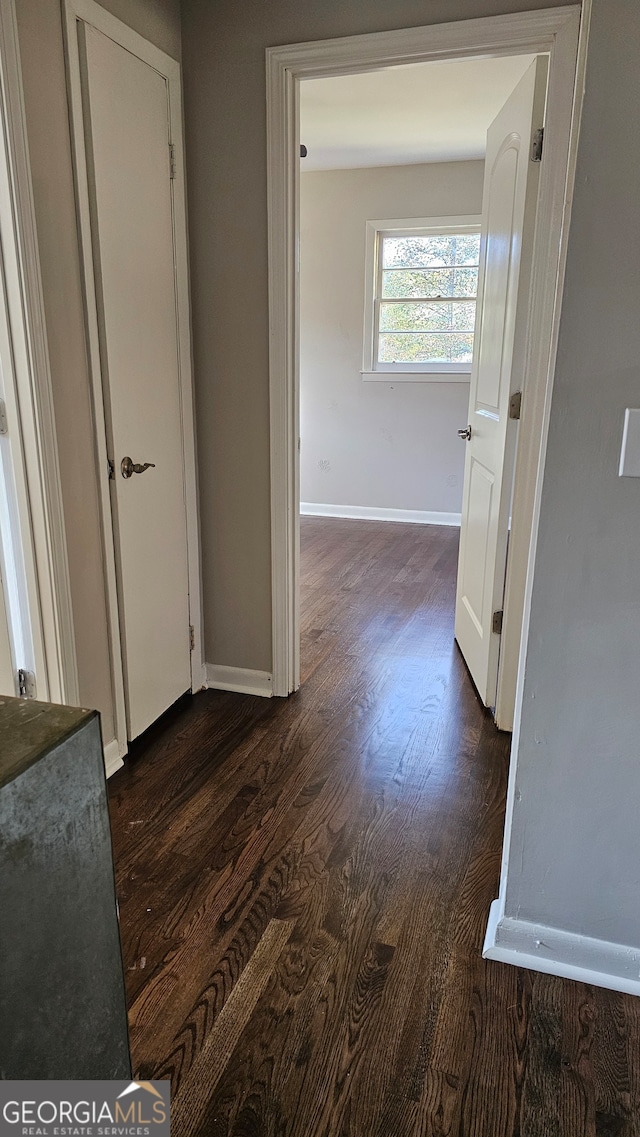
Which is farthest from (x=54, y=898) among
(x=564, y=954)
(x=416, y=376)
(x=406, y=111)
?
(x=416, y=376)

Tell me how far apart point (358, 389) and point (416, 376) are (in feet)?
1.54

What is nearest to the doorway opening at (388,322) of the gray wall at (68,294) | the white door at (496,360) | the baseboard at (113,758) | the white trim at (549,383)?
the white door at (496,360)

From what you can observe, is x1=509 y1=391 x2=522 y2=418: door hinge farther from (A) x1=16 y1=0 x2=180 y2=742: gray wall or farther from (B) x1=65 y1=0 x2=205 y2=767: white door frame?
(A) x1=16 y1=0 x2=180 y2=742: gray wall

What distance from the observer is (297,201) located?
2.42m

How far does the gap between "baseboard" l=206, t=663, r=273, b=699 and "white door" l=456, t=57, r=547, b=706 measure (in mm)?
836

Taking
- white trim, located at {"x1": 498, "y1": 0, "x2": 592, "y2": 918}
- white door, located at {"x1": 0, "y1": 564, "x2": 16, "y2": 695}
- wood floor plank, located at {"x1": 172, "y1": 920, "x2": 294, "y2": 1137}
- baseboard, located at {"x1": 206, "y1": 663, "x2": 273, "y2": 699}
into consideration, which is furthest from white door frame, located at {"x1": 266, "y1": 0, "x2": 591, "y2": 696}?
wood floor plank, located at {"x1": 172, "y1": 920, "x2": 294, "y2": 1137}

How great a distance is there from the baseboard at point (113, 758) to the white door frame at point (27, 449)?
0.94 ft

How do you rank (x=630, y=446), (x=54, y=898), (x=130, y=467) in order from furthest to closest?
(x=130, y=467) < (x=630, y=446) < (x=54, y=898)

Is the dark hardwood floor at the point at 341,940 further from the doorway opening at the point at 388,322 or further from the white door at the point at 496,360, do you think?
the doorway opening at the point at 388,322

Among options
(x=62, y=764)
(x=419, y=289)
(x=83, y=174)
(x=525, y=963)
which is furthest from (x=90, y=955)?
(x=419, y=289)

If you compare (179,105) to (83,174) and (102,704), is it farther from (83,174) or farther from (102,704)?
(102,704)

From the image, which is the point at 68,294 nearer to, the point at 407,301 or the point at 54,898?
the point at 54,898

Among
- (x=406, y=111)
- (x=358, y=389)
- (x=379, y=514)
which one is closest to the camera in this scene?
(x=406, y=111)

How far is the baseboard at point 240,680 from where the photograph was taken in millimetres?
2822
